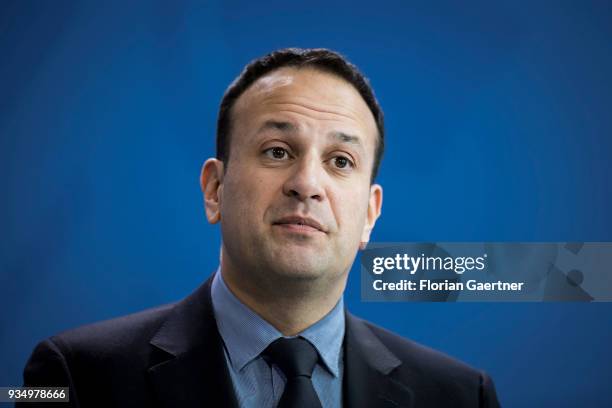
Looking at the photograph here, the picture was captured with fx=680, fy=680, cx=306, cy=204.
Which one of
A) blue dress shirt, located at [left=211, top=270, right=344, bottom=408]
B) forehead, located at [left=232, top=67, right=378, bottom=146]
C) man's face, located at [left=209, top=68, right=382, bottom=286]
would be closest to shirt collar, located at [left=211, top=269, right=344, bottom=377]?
blue dress shirt, located at [left=211, top=270, right=344, bottom=408]

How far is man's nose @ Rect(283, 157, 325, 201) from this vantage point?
1864 mm

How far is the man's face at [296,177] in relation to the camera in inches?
73.7

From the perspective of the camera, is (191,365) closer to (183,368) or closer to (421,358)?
(183,368)

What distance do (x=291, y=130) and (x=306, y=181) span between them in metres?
0.17

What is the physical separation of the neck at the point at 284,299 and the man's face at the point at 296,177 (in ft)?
0.17

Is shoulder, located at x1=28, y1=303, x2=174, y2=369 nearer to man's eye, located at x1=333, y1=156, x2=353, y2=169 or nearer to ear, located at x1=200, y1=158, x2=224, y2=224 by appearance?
ear, located at x1=200, y1=158, x2=224, y2=224

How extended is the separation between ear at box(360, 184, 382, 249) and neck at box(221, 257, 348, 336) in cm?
23

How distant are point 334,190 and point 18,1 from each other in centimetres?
171

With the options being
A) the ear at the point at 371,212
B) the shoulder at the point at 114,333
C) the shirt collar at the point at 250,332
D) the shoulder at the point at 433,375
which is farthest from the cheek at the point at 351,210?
the shoulder at the point at 114,333

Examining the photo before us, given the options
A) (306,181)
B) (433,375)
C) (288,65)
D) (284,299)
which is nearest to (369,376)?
(433,375)

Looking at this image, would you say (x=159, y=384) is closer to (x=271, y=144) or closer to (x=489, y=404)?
(x=271, y=144)

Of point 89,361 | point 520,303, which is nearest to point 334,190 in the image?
point 89,361

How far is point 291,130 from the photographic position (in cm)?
195

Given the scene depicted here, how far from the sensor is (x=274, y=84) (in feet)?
6.75
